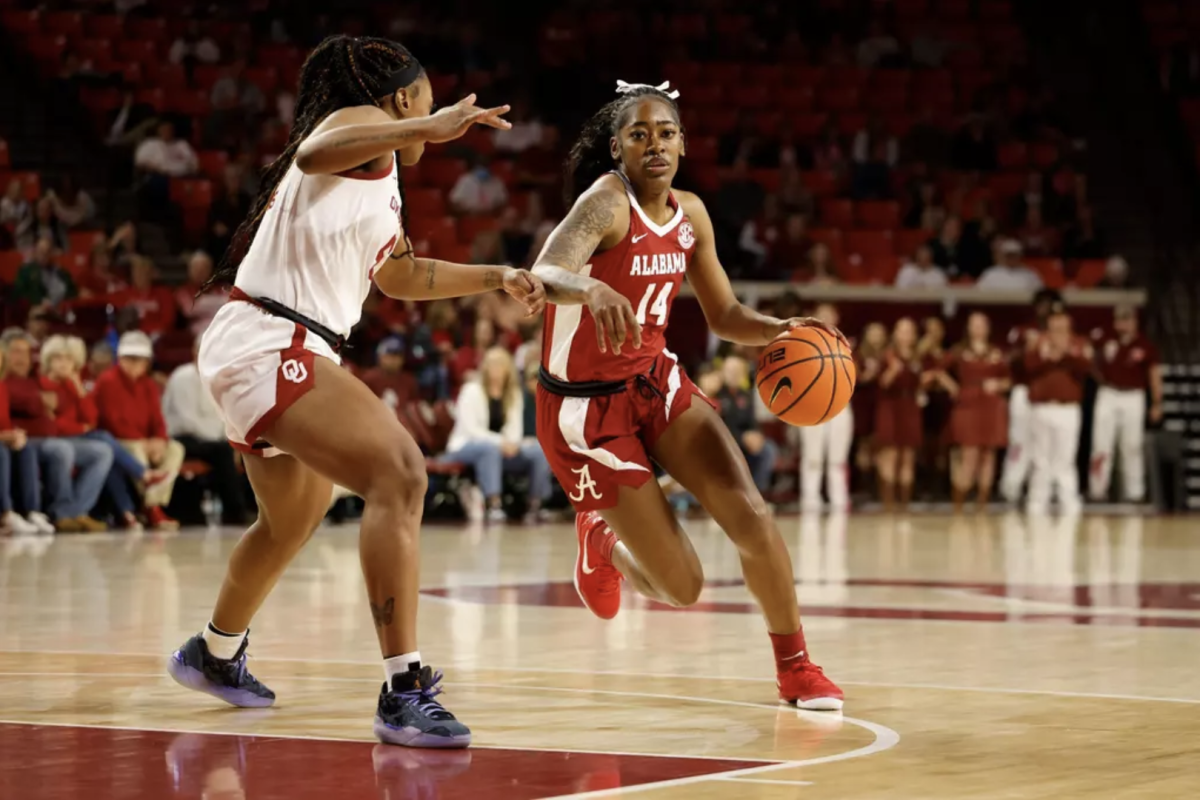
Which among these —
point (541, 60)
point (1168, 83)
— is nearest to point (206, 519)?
point (541, 60)

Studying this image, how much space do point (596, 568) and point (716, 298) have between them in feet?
3.43

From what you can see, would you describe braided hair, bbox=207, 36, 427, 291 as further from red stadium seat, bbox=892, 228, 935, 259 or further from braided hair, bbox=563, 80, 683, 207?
red stadium seat, bbox=892, 228, 935, 259

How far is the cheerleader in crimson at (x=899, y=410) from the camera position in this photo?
57.0ft

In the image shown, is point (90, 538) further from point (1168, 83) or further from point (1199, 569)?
point (1168, 83)

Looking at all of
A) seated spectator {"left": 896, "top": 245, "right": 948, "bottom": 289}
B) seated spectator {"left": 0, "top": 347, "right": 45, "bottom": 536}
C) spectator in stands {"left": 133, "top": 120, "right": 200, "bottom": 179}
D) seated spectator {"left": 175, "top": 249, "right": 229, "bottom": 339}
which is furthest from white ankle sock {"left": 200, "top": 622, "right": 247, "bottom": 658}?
seated spectator {"left": 896, "top": 245, "right": 948, "bottom": 289}

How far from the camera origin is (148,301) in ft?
50.9

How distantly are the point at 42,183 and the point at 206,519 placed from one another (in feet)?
15.2

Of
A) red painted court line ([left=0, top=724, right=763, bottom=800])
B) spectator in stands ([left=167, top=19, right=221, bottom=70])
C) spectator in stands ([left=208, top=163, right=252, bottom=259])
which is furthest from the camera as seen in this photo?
spectator in stands ([left=167, top=19, right=221, bottom=70])

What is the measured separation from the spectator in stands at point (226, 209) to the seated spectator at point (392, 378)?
2221 mm

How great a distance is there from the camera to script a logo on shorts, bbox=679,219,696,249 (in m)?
6.22

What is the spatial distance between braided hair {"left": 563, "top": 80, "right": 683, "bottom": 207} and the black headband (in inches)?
40.4

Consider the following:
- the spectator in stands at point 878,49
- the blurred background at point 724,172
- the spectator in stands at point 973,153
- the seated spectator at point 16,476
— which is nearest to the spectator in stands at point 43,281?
the blurred background at point 724,172

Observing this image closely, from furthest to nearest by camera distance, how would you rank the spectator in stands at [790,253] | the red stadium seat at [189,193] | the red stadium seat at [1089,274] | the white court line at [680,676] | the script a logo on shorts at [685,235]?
the red stadium seat at [1089,274] < the spectator in stands at [790,253] < the red stadium seat at [189,193] < the script a logo on shorts at [685,235] < the white court line at [680,676]

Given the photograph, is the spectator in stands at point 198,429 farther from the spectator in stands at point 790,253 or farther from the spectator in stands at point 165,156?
the spectator in stands at point 790,253
